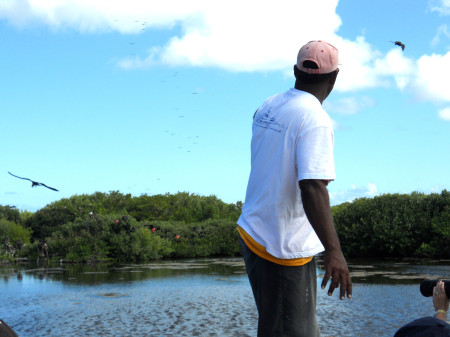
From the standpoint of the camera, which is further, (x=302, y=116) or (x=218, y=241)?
(x=218, y=241)

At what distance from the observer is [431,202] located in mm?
16812

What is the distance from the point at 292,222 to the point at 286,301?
37 centimetres

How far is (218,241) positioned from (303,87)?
1856cm

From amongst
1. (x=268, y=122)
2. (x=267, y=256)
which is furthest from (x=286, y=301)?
(x=268, y=122)

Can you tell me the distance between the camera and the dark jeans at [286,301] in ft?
7.95

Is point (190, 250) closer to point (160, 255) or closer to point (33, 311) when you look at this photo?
point (160, 255)

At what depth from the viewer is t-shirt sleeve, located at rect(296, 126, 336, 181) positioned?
2.37m

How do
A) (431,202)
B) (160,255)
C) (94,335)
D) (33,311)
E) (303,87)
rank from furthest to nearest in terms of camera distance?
1. (160,255)
2. (431,202)
3. (33,311)
4. (94,335)
5. (303,87)

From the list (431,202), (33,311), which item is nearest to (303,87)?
(33,311)

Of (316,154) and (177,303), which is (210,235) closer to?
(177,303)

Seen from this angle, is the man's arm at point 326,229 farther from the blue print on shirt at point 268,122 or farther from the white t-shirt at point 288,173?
the blue print on shirt at point 268,122

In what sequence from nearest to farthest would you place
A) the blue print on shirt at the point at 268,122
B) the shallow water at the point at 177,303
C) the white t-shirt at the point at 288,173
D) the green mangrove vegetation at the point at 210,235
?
the white t-shirt at the point at 288,173
the blue print on shirt at the point at 268,122
the shallow water at the point at 177,303
the green mangrove vegetation at the point at 210,235

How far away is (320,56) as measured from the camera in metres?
2.65

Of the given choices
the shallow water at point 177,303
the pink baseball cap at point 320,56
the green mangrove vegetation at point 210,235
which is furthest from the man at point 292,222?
the green mangrove vegetation at point 210,235
